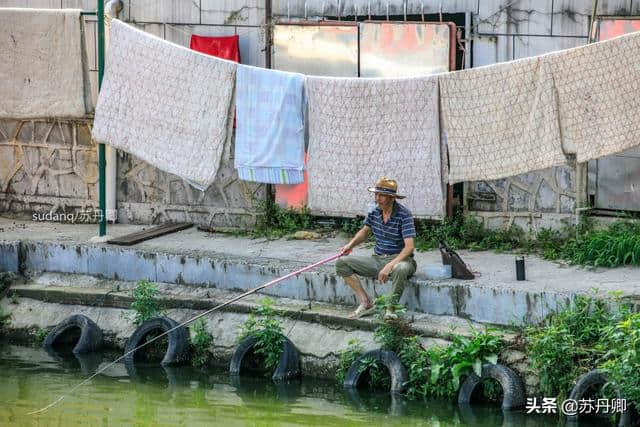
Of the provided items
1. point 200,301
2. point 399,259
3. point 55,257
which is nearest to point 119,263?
point 55,257

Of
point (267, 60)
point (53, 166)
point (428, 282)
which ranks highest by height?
point (267, 60)

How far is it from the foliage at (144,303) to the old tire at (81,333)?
0.51 metres

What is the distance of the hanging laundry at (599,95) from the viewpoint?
12.2 m

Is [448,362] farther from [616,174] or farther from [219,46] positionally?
[219,46]

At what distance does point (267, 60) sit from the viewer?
49.8 feet

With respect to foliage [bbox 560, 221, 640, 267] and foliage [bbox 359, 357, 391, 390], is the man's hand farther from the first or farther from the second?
foliage [bbox 560, 221, 640, 267]

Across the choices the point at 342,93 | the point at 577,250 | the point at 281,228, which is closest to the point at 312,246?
the point at 281,228

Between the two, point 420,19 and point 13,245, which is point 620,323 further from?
point 13,245

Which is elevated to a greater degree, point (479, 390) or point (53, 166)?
point (53, 166)

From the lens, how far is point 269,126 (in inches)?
551

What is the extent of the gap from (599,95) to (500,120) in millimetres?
987

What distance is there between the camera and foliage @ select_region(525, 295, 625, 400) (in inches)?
447

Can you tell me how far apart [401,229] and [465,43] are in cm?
254

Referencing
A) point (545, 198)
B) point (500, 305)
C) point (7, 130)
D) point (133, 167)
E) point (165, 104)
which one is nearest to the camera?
point (500, 305)
